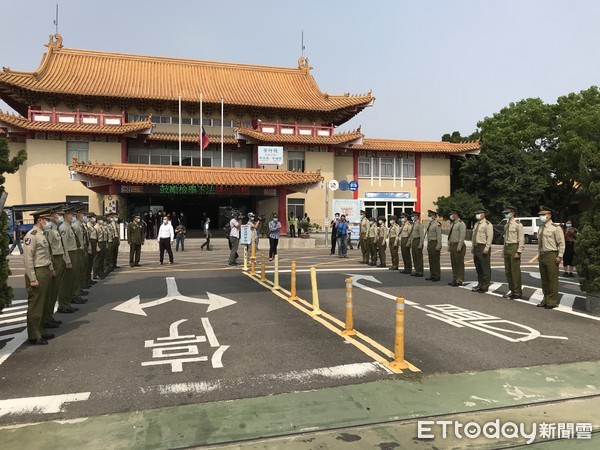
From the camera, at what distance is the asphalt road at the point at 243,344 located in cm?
472

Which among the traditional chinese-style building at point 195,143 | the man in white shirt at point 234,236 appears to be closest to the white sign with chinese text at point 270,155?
the traditional chinese-style building at point 195,143

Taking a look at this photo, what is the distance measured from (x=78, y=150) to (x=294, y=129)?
15.0 metres

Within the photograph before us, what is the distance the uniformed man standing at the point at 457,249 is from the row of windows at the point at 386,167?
25.1 meters

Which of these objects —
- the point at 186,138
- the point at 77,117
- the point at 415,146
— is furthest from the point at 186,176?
the point at 415,146

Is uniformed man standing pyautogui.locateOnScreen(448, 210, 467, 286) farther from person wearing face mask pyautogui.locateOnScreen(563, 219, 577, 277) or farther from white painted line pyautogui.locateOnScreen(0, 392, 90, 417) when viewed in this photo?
white painted line pyautogui.locateOnScreen(0, 392, 90, 417)

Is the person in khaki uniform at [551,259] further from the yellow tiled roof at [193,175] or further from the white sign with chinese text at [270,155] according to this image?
the white sign with chinese text at [270,155]

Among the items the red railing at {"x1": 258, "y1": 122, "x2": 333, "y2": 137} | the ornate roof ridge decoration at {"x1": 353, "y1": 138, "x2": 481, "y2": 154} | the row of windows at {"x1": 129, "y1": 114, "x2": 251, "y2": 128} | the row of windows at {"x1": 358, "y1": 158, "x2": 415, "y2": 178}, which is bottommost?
the row of windows at {"x1": 358, "y1": 158, "x2": 415, "y2": 178}

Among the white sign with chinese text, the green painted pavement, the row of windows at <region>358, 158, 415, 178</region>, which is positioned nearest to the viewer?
the green painted pavement

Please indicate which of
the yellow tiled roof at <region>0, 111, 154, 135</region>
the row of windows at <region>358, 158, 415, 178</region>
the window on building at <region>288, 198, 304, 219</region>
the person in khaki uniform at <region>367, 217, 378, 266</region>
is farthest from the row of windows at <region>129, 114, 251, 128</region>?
the person in khaki uniform at <region>367, 217, 378, 266</region>

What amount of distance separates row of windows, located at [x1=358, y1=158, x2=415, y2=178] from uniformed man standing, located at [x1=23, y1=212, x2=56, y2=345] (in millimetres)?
31516

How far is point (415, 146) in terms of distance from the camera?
120ft

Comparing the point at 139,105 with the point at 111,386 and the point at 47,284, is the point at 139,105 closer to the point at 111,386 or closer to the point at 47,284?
the point at 47,284

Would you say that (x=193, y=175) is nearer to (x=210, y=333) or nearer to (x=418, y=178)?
(x=418, y=178)

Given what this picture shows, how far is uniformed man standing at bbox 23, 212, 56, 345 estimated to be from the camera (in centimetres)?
635
